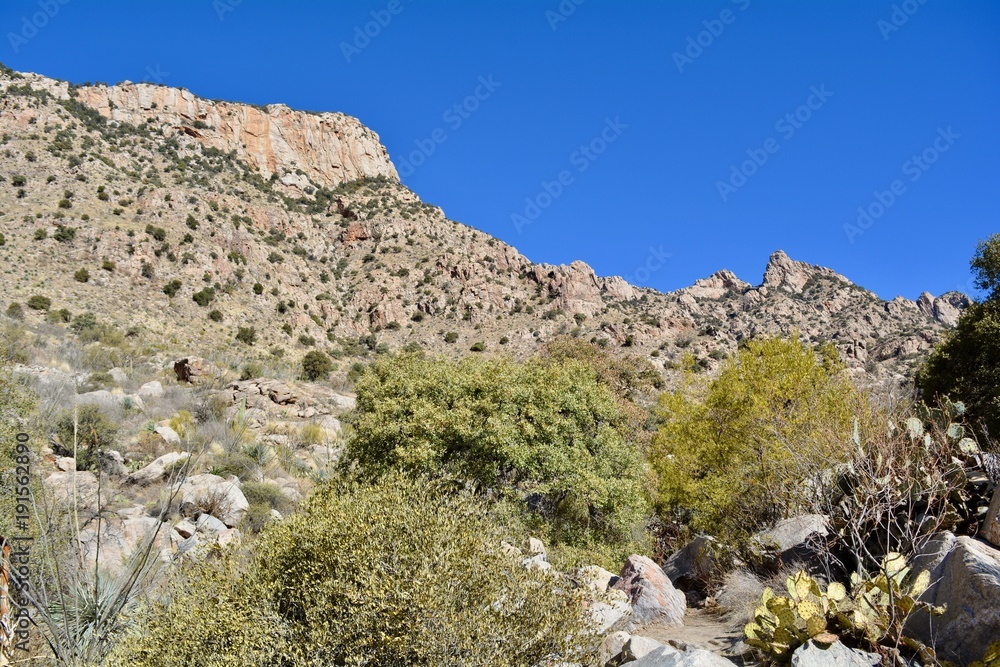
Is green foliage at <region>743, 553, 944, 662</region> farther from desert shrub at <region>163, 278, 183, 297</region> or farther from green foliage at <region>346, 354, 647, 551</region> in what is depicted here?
desert shrub at <region>163, 278, 183, 297</region>

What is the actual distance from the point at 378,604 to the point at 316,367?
105 feet

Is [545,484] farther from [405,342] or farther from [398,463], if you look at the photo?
[405,342]

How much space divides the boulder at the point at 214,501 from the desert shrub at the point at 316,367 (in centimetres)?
2212

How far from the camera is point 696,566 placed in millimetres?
11367

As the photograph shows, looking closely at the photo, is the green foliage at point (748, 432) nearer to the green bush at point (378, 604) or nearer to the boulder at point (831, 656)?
the boulder at point (831, 656)

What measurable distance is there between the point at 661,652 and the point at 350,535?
334cm

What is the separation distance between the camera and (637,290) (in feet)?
242

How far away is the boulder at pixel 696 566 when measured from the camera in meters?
11.1

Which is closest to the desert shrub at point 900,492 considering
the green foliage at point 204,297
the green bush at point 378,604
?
the green bush at point 378,604

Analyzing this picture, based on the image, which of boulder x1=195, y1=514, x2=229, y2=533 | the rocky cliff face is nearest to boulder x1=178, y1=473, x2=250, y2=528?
boulder x1=195, y1=514, x2=229, y2=533

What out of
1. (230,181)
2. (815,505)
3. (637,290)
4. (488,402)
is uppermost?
(230,181)

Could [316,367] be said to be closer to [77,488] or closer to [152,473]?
[152,473]

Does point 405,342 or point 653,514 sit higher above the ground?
point 405,342

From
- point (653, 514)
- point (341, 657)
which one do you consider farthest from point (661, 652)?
point (653, 514)
